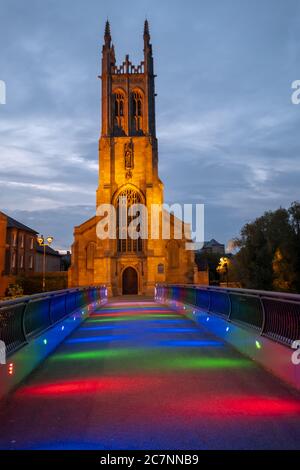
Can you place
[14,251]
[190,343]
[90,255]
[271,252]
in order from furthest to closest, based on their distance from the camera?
[14,251] → [90,255] → [271,252] → [190,343]

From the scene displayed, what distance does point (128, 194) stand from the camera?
161 feet

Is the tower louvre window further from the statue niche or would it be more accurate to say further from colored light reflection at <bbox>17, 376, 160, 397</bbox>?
colored light reflection at <bbox>17, 376, 160, 397</bbox>

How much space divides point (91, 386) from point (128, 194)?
43.0 m

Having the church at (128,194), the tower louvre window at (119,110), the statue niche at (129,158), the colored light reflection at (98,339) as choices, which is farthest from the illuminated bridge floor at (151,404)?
the tower louvre window at (119,110)

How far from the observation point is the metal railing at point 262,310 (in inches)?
271

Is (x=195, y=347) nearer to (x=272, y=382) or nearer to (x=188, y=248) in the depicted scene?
(x=272, y=382)

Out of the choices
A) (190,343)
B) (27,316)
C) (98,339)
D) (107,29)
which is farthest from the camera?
(107,29)

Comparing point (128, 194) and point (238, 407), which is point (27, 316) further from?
point (128, 194)

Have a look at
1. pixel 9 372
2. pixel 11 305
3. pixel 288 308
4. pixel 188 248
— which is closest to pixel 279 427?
pixel 288 308

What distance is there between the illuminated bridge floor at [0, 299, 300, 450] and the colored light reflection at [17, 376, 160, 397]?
0.04 feet

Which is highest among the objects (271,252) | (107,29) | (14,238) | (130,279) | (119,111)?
(107,29)

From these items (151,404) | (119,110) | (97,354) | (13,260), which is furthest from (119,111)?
(151,404)

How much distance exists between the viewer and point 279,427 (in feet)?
14.9

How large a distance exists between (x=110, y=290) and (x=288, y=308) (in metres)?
39.4
